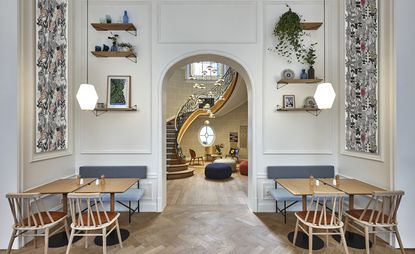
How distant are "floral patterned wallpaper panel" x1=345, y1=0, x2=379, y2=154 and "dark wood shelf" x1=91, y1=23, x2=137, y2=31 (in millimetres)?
3754

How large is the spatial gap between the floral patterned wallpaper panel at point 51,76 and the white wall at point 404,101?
16.0ft

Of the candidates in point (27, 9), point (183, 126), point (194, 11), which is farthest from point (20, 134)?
point (183, 126)

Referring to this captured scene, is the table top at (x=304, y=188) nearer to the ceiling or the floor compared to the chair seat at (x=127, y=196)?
nearer to the ceiling

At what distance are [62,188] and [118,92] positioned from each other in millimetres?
1837

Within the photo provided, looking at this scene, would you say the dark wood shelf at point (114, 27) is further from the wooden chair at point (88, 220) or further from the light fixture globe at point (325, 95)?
the light fixture globe at point (325, 95)

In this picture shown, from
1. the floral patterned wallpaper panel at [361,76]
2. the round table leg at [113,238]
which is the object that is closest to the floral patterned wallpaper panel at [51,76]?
the round table leg at [113,238]

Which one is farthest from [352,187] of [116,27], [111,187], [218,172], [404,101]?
[116,27]

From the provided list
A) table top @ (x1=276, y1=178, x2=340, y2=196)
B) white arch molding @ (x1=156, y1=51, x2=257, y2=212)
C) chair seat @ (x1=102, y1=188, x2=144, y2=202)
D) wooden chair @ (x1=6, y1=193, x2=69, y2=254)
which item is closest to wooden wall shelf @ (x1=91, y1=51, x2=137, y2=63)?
white arch molding @ (x1=156, y1=51, x2=257, y2=212)

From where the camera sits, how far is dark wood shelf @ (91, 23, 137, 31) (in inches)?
155

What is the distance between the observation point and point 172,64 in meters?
4.17

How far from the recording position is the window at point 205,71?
1258 cm

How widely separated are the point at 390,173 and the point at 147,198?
376 cm

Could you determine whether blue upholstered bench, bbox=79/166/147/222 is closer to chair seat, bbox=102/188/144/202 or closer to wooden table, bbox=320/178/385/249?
chair seat, bbox=102/188/144/202

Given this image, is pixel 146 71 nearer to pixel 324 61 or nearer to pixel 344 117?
pixel 324 61
